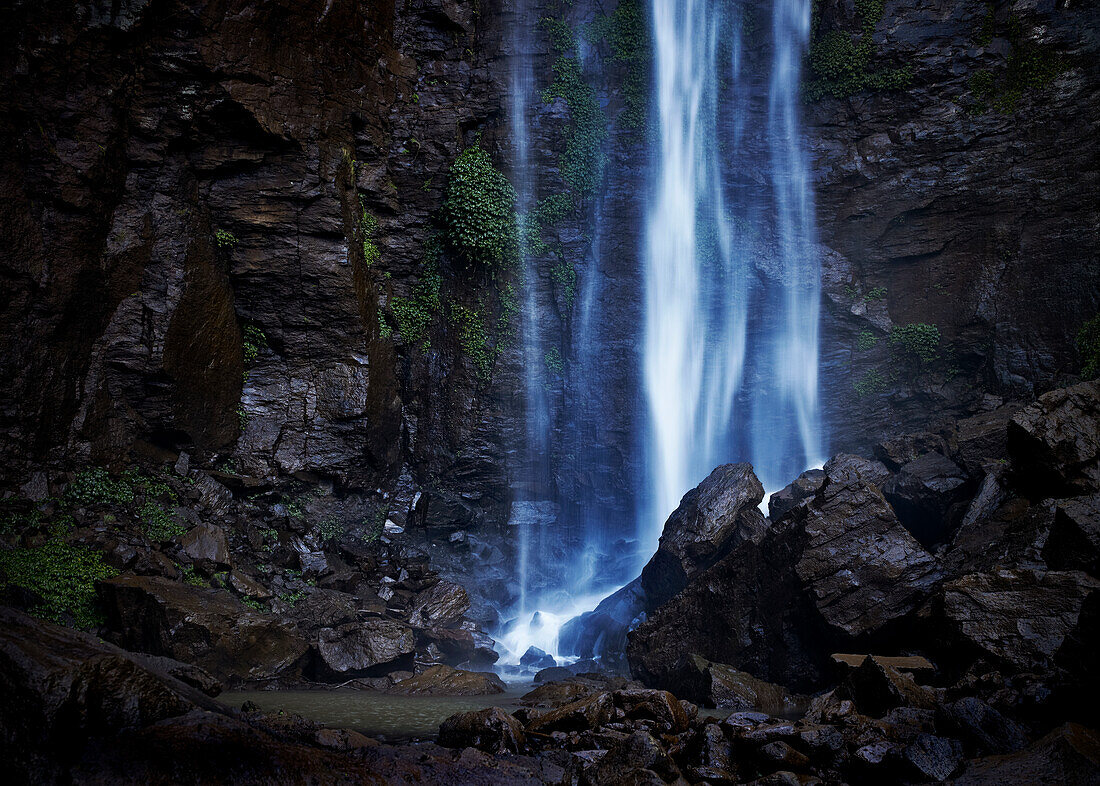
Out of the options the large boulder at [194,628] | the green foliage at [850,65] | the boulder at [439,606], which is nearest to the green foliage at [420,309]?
the boulder at [439,606]

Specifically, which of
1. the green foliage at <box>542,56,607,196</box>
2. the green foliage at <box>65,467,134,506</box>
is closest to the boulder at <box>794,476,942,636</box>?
the green foliage at <box>65,467,134,506</box>

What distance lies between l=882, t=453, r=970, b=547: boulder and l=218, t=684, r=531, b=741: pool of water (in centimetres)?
707

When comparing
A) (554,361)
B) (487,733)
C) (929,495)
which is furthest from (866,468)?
(487,733)

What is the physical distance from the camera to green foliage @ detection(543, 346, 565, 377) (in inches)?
640

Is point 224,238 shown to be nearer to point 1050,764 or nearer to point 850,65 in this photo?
point 1050,764

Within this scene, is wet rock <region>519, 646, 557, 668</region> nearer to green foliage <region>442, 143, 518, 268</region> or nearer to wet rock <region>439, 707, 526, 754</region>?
wet rock <region>439, 707, 526, 754</region>

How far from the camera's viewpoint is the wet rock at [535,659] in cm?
1191

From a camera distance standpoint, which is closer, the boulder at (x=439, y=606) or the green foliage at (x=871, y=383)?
the boulder at (x=439, y=606)

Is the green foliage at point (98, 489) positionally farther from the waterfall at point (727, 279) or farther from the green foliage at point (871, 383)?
the green foliage at point (871, 383)

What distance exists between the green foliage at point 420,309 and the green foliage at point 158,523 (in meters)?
6.60

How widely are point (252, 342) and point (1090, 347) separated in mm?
17405

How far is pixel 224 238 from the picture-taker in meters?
12.4

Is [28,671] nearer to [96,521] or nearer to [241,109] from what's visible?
[96,521]

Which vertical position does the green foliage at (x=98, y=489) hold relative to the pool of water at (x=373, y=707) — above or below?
above
